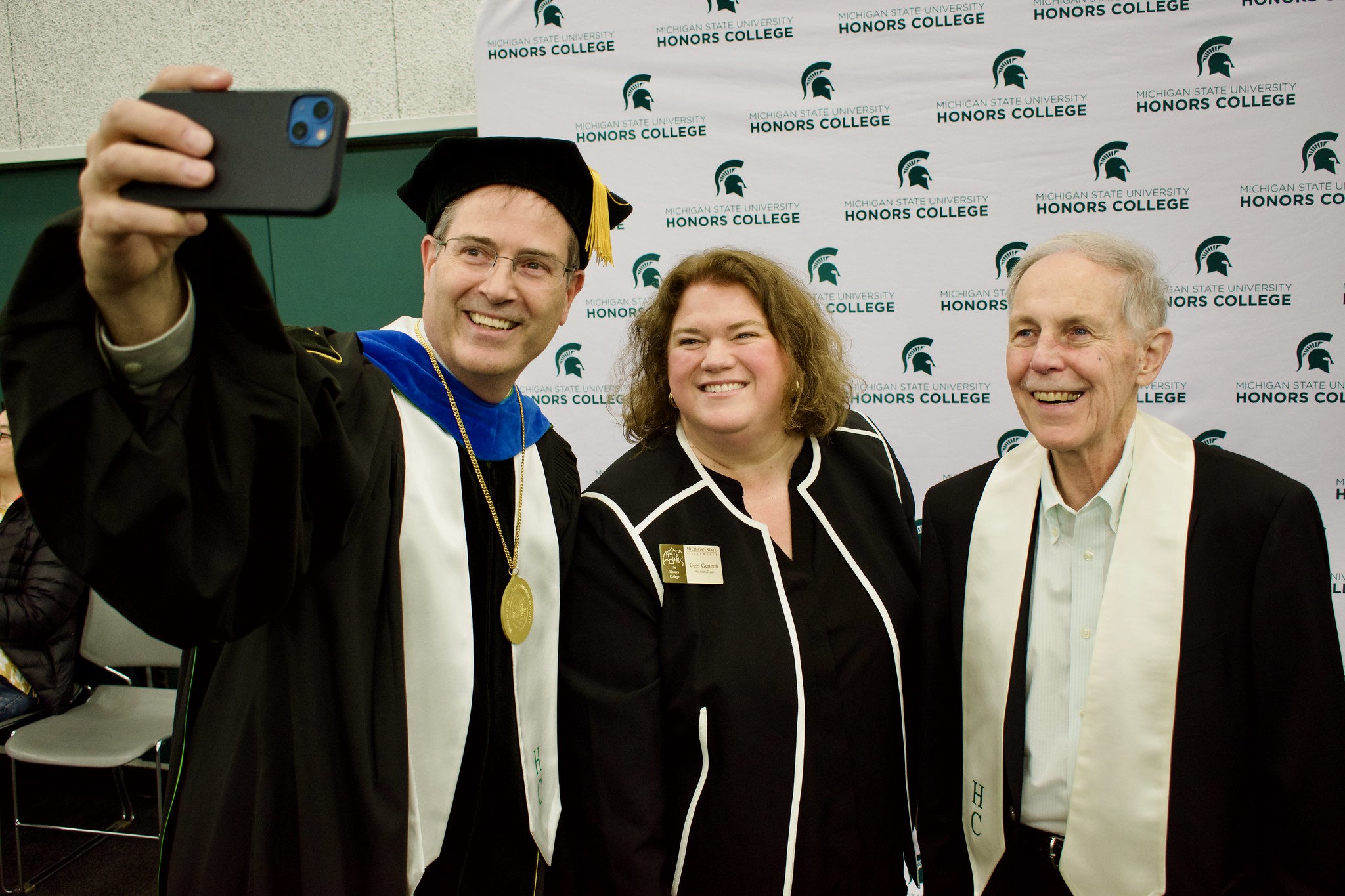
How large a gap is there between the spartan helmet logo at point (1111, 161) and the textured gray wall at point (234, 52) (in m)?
3.11

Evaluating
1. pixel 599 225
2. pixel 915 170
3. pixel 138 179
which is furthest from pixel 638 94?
pixel 138 179

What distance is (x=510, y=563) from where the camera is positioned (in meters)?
1.71

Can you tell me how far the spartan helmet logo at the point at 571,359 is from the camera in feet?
12.4

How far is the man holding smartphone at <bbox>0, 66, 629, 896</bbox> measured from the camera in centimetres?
79

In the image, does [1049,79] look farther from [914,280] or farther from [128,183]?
[128,183]

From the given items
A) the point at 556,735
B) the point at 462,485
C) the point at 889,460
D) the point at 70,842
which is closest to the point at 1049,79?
the point at 889,460

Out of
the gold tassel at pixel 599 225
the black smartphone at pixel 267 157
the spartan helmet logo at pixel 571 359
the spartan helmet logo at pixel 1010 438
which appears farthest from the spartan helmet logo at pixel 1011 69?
the black smartphone at pixel 267 157

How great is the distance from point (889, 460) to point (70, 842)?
4313 millimetres

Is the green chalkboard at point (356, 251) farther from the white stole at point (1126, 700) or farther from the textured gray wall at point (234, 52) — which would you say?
the white stole at point (1126, 700)

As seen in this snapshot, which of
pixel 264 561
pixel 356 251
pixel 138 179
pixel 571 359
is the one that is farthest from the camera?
pixel 356 251

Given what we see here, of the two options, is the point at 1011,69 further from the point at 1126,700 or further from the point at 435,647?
the point at 435,647

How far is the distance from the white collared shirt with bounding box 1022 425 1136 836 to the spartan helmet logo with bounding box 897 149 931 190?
2.09 meters

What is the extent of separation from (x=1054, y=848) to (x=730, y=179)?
9.74ft

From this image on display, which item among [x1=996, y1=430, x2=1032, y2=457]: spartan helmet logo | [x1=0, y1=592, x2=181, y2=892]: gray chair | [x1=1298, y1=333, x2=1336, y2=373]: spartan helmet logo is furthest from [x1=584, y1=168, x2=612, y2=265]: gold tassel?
[x1=1298, y1=333, x2=1336, y2=373]: spartan helmet logo
